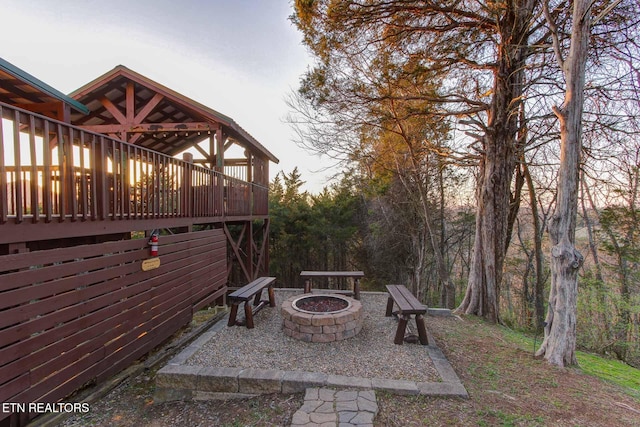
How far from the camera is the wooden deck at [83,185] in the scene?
Result: 91.5 inches

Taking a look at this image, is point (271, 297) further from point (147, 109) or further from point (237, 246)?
point (147, 109)

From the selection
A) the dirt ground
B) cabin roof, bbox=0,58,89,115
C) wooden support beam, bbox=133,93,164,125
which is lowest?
the dirt ground

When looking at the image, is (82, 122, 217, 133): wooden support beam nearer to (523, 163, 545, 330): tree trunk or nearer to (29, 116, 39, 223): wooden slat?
(29, 116, 39, 223): wooden slat

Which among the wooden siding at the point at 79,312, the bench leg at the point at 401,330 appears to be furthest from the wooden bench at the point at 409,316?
the wooden siding at the point at 79,312

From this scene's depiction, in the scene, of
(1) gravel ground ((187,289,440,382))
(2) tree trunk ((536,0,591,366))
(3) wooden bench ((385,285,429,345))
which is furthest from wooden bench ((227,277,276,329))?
(2) tree trunk ((536,0,591,366))

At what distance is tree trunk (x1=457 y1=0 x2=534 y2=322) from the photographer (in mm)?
6177

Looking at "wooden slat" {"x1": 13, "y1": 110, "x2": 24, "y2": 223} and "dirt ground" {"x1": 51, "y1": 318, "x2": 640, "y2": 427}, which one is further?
A: "dirt ground" {"x1": 51, "y1": 318, "x2": 640, "y2": 427}

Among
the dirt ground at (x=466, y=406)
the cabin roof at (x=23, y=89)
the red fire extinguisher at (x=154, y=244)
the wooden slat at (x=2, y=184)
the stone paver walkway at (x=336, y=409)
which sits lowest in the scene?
the dirt ground at (x=466, y=406)

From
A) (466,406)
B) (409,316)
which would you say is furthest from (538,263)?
(466,406)

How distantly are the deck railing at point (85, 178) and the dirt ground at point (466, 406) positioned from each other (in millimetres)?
2029

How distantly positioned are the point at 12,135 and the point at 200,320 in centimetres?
460

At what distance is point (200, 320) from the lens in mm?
5883

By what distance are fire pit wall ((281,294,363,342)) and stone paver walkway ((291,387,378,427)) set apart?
4.23 feet

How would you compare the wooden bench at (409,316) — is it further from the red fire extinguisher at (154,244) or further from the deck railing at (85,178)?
the deck railing at (85,178)
